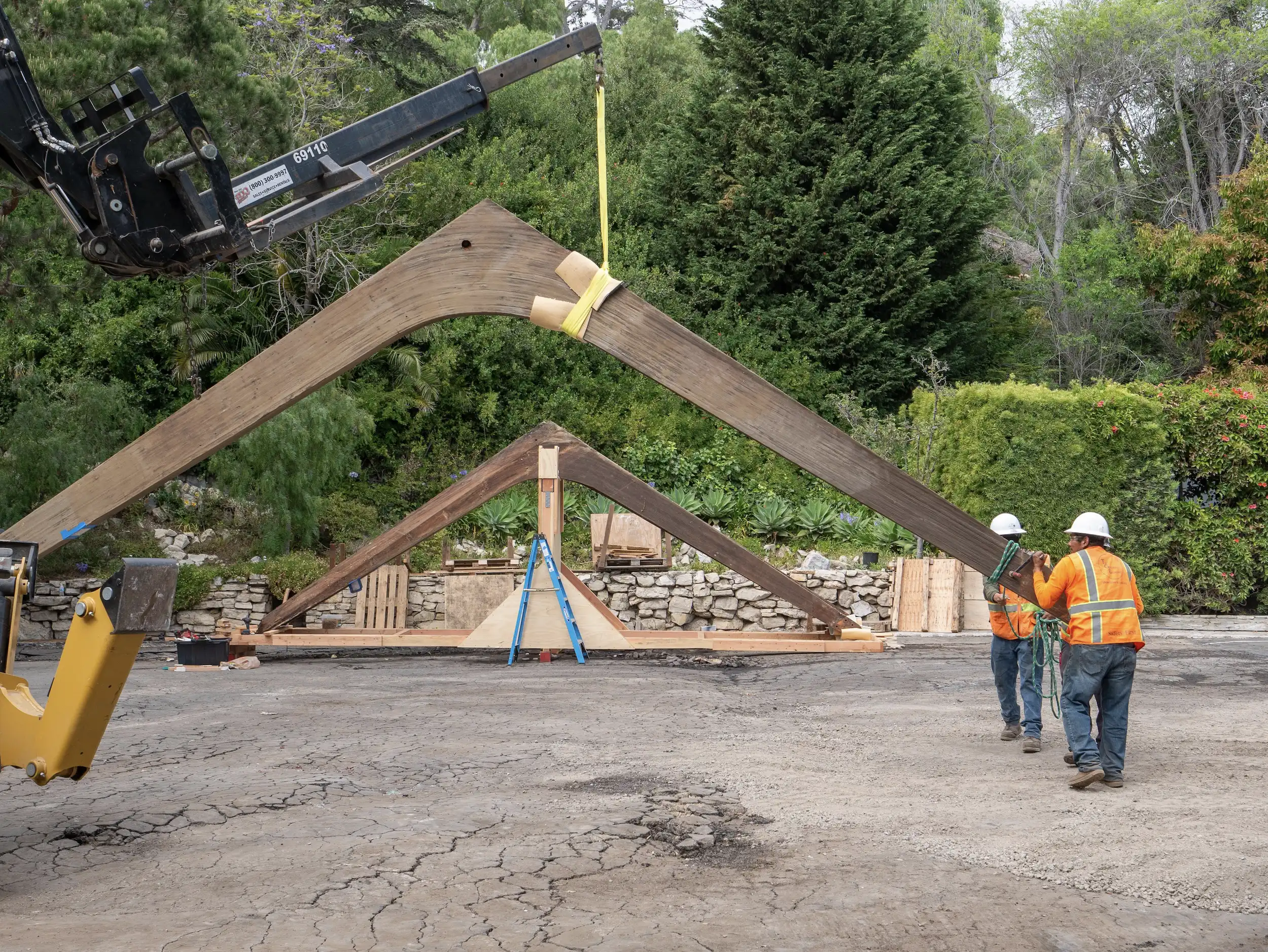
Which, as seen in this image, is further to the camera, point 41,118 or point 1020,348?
point 1020,348

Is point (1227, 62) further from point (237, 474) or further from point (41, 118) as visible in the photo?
point (41, 118)

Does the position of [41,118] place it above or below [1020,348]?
below

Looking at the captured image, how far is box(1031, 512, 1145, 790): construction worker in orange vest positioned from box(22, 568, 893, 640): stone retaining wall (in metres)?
10.2

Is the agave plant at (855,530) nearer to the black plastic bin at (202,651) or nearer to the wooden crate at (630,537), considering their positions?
the wooden crate at (630,537)

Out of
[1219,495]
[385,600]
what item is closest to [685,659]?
[385,600]

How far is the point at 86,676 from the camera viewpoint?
5.03 m

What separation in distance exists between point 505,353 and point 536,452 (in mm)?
12094

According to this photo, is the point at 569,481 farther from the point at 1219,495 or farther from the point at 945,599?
the point at 1219,495

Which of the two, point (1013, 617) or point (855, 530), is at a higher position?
point (855, 530)

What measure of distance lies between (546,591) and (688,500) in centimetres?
895

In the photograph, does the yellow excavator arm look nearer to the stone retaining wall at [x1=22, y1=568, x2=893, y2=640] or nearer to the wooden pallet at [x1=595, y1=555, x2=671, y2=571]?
the stone retaining wall at [x1=22, y1=568, x2=893, y2=640]

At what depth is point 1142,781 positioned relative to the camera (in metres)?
7.38

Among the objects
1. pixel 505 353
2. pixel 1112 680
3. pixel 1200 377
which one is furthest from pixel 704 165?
pixel 1112 680

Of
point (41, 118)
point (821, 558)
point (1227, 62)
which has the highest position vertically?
point (1227, 62)
